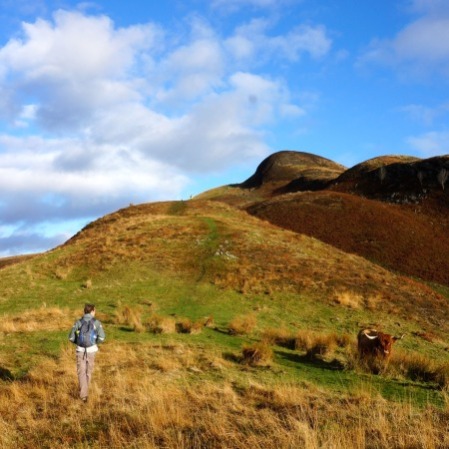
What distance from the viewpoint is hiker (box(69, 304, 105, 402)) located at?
35.3 ft

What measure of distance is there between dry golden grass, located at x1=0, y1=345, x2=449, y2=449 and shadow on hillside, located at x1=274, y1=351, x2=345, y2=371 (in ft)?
11.3

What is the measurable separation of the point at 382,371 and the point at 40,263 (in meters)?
30.0

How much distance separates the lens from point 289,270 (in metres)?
31.8

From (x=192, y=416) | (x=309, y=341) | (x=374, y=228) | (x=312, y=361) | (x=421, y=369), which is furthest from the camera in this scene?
(x=374, y=228)

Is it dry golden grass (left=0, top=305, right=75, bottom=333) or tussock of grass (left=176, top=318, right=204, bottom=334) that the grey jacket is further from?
dry golden grass (left=0, top=305, right=75, bottom=333)

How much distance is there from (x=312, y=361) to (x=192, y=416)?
25.7 feet

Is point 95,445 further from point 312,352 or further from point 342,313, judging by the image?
point 342,313

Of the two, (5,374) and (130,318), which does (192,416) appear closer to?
(5,374)

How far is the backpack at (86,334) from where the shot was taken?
11055mm

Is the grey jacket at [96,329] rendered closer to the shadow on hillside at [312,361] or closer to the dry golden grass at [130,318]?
the shadow on hillside at [312,361]

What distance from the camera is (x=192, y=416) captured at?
9.12 metres

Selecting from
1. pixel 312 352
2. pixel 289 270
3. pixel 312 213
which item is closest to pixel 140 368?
pixel 312 352

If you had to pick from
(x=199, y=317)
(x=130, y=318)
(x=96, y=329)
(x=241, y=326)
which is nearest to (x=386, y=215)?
(x=199, y=317)

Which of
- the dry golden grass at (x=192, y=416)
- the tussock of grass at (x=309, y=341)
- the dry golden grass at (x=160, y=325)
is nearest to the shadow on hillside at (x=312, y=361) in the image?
the tussock of grass at (x=309, y=341)
